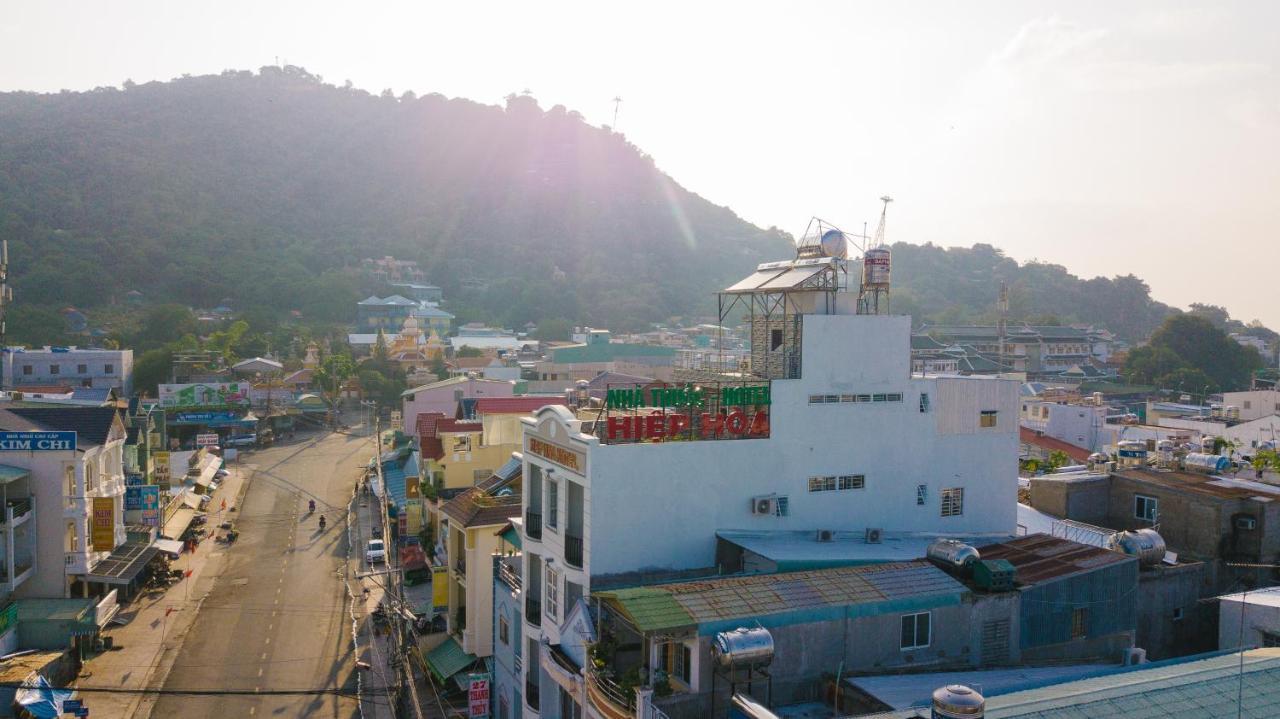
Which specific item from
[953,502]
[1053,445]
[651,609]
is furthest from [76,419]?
[1053,445]

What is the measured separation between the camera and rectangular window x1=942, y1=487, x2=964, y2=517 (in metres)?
24.2

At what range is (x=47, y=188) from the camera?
138500 millimetres

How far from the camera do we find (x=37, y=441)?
104 feet

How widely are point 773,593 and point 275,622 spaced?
24.7m

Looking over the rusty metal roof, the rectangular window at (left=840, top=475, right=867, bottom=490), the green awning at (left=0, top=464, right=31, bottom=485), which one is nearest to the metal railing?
the rectangular window at (left=840, top=475, right=867, bottom=490)

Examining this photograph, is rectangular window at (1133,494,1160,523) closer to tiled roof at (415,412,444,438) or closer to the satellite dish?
the satellite dish

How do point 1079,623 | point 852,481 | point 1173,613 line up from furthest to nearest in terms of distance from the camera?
point 1173,613, point 852,481, point 1079,623

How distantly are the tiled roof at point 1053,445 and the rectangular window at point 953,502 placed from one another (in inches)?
1281

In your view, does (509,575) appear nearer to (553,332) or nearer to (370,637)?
(370,637)

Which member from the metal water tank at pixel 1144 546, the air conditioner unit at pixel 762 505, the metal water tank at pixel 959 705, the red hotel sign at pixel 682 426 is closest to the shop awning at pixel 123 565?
the red hotel sign at pixel 682 426

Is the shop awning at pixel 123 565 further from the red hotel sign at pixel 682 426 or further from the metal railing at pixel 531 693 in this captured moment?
the red hotel sign at pixel 682 426

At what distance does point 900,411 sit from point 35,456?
3023cm

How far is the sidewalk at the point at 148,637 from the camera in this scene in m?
27.7

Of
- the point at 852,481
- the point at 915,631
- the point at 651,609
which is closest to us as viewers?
the point at 651,609
